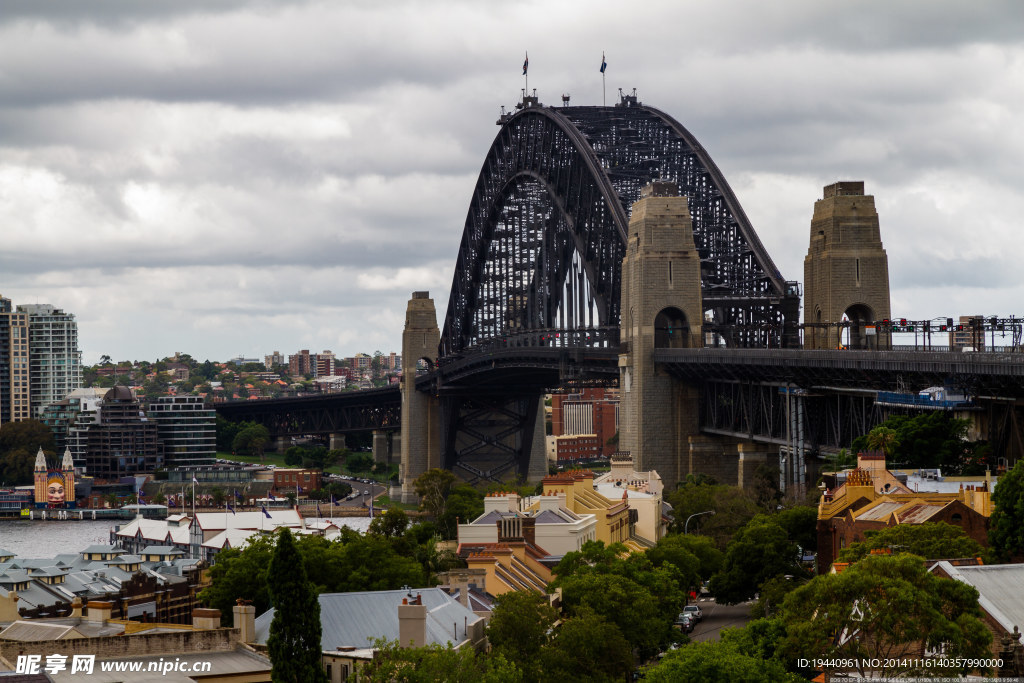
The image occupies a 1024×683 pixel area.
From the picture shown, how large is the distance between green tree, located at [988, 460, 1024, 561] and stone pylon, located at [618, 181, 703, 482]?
233 feet

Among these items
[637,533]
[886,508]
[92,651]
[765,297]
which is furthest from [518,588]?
[765,297]

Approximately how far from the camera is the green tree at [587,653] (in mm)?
60938

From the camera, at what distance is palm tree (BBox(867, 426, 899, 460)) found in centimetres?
9075

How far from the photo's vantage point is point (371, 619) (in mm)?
61594

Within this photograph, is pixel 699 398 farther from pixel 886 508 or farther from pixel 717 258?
pixel 886 508

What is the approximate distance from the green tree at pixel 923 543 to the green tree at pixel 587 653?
8748 millimetres

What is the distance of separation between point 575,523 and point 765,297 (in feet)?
166

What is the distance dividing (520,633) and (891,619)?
17832 millimetres

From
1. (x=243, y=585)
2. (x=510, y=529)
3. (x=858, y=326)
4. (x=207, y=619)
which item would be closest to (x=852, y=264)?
(x=858, y=326)

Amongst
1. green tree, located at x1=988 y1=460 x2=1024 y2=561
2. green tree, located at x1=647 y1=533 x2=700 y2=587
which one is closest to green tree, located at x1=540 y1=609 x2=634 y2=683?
green tree, located at x1=988 y1=460 x2=1024 y2=561

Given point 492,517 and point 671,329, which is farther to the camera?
point 671,329

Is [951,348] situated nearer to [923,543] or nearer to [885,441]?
[885,441]

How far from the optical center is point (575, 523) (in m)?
90.2

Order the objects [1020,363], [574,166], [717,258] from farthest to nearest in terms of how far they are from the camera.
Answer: [574,166]
[717,258]
[1020,363]
